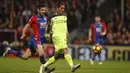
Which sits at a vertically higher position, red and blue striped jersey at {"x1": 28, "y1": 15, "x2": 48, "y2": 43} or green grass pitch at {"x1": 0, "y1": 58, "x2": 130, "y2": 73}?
red and blue striped jersey at {"x1": 28, "y1": 15, "x2": 48, "y2": 43}

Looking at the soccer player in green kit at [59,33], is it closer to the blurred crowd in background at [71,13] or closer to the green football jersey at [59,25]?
the green football jersey at [59,25]

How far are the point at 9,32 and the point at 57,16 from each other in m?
15.8

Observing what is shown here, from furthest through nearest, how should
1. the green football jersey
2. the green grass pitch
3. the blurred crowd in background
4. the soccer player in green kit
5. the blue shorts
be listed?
the blurred crowd in background, the green grass pitch, the blue shorts, the green football jersey, the soccer player in green kit

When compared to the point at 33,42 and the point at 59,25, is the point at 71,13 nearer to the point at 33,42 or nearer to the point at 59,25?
the point at 33,42

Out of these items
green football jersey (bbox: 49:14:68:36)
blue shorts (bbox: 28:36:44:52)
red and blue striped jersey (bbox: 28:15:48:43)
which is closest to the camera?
green football jersey (bbox: 49:14:68:36)

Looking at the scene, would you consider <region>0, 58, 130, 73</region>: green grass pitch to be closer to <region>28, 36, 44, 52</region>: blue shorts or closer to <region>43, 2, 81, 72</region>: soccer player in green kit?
<region>28, 36, 44, 52</region>: blue shorts

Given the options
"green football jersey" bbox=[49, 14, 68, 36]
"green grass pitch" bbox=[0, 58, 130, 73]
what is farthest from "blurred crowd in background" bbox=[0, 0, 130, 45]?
"green football jersey" bbox=[49, 14, 68, 36]

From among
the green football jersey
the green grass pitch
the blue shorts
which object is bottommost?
the green grass pitch

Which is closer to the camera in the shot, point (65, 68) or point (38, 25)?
point (38, 25)

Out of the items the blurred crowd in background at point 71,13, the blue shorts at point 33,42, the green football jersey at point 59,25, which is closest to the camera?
the green football jersey at point 59,25

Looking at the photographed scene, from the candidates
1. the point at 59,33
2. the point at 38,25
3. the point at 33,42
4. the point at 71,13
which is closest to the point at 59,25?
the point at 59,33

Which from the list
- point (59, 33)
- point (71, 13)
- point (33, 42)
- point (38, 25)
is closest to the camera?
point (59, 33)

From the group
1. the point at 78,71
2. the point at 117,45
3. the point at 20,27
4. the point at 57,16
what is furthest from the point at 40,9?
the point at 20,27

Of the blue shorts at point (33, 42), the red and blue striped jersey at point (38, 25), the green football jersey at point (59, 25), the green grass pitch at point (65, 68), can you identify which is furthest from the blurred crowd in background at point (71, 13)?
the green football jersey at point (59, 25)
